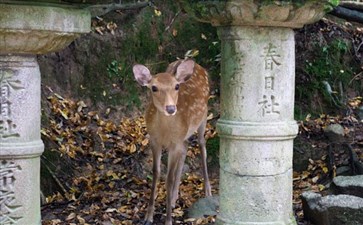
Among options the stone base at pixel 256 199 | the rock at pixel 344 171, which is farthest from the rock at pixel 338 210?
the rock at pixel 344 171

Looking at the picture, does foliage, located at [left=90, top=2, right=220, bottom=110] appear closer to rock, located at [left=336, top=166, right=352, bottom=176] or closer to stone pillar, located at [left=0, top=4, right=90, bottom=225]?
rock, located at [left=336, top=166, right=352, bottom=176]

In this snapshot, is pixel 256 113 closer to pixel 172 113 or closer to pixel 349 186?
pixel 172 113

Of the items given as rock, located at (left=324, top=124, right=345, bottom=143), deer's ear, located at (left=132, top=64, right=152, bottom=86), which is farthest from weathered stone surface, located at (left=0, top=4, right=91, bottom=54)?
rock, located at (left=324, top=124, right=345, bottom=143)

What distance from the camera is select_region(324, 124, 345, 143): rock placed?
7.08 meters

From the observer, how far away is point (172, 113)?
4.46 metres

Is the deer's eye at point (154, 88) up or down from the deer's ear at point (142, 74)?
down

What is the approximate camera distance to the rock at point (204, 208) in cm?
525

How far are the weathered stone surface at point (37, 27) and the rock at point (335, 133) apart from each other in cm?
415

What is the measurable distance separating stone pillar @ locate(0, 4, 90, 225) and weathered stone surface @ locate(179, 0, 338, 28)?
645 millimetres

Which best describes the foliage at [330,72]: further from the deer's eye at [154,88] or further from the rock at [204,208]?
the deer's eye at [154,88]

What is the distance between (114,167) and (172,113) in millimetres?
2346

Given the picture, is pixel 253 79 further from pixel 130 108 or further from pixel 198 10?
pixel 130 108

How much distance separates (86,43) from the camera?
25.0 ft

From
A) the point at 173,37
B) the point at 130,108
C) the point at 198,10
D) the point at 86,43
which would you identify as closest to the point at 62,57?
the point at 86,43
